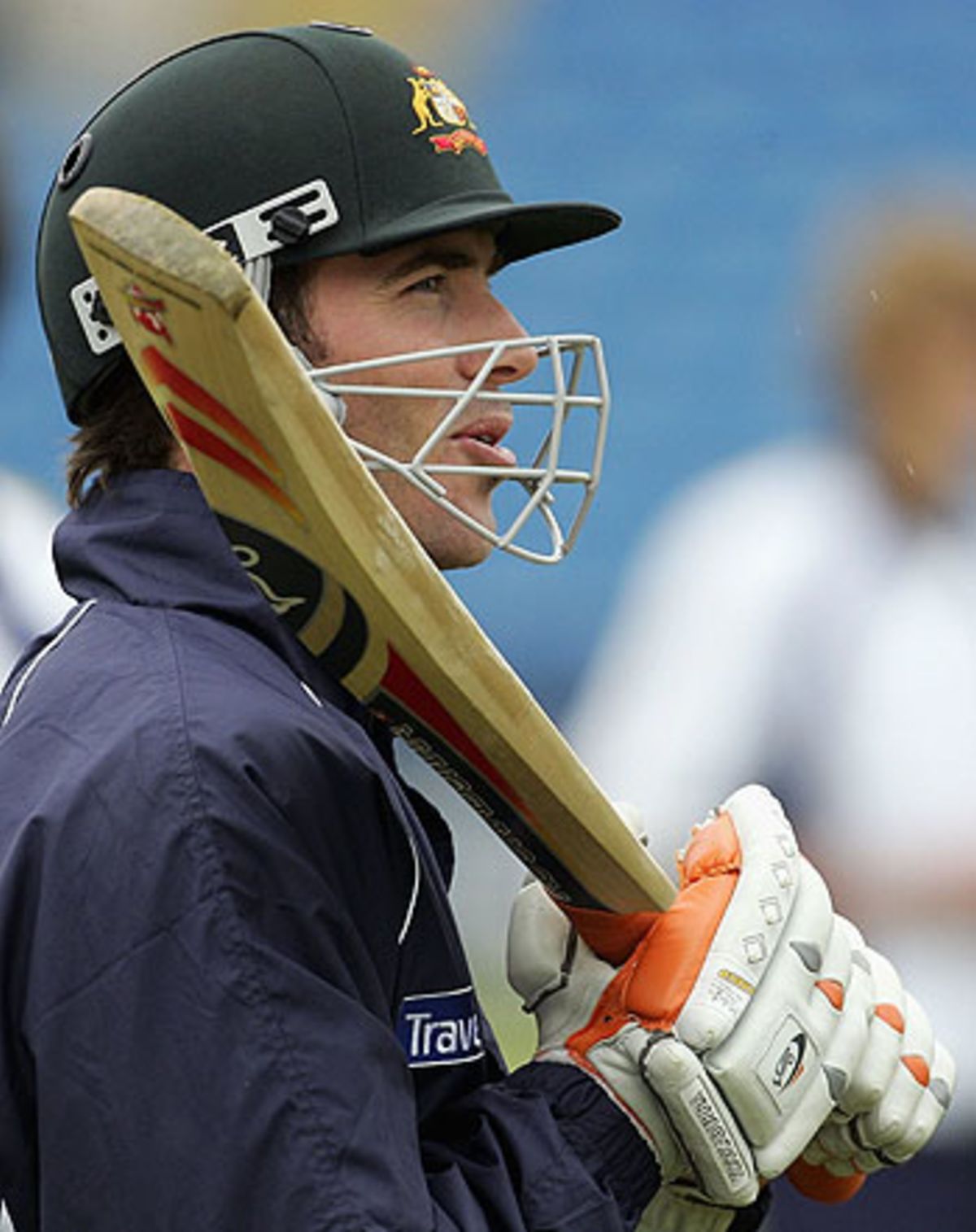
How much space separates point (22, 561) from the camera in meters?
2.80

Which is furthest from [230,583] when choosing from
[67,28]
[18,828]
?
[67,28]

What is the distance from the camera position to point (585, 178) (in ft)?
9.68

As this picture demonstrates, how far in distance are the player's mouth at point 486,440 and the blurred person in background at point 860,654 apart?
1.14 meters

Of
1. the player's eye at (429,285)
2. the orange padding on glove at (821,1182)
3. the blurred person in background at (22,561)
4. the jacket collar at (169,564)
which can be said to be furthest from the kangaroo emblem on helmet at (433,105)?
the blurred person in background at (22,561)

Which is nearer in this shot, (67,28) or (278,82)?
(278,82)

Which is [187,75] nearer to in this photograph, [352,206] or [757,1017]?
[352,206]

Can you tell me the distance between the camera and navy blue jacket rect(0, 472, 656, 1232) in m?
1.29

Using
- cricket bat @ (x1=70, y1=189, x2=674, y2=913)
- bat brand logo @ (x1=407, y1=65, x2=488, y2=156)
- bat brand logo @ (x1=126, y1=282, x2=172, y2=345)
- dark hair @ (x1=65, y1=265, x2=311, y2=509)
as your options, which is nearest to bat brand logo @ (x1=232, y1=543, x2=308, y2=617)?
cricket bat @ (x1=70, y1=189, x2=674, y2=913)

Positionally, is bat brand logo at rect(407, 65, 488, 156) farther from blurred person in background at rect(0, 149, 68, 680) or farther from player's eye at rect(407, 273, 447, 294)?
blurred person in background at rect(0, 149, 68, 680)

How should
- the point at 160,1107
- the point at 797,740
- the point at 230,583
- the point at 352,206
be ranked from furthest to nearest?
1. the point at 797,740
2. the point at 352,206
3. the point at 230,583
4. the point at 160,1107

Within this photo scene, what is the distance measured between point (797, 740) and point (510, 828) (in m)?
1.30

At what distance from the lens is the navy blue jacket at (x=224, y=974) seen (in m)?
1.29

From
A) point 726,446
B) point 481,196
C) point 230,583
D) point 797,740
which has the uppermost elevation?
Answer: point 481,196

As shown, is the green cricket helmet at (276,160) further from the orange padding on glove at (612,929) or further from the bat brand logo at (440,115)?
the orange padding on glove at (612,929)
